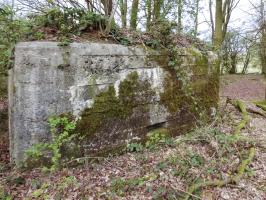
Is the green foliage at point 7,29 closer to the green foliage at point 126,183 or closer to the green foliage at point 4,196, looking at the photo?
the green foliage at point 4,196

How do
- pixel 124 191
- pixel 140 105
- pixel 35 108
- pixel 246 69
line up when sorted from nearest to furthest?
pixel 124 191
pixel 35 108
pixel 140 105
pixel 246 69

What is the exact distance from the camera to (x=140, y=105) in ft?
13.1

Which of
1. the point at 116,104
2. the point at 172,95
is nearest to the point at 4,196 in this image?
the point at 116,104

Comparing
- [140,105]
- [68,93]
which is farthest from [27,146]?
[140,105]

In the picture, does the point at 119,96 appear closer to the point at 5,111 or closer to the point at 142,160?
the point at 142,160

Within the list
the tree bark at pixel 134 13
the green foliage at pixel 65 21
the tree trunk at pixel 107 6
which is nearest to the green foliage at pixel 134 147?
the green foliage at pixel 65 21

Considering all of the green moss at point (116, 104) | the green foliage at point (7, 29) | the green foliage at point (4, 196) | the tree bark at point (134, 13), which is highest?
the tree bark at point (134, 13)

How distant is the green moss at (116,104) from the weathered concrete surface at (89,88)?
0.02 m

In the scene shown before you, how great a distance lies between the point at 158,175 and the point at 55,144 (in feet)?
4.73

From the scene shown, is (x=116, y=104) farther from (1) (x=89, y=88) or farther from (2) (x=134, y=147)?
(2) (x=134, y=147)

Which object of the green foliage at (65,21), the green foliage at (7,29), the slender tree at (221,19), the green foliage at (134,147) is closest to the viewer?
the green foliage at (65,21)

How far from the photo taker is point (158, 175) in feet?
10.4

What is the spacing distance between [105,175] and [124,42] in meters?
2.08

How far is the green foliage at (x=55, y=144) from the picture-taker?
3123 millimetres
